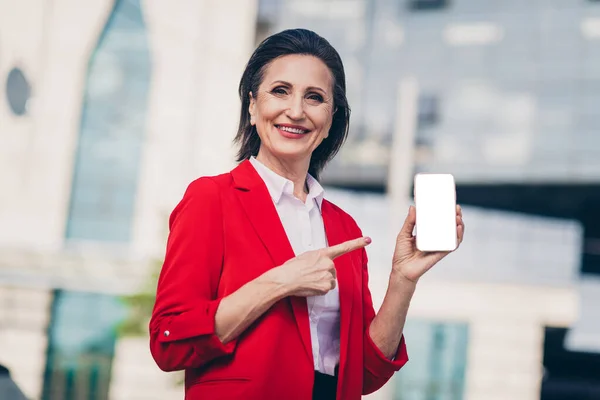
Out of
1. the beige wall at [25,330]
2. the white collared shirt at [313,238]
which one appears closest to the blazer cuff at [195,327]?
the white collared shirt at [313,238]

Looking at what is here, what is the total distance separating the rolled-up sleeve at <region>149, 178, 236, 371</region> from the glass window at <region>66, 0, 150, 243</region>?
23.9 m

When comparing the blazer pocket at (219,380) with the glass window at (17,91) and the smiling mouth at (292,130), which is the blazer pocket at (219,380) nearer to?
the smiling mouth at (292,130)

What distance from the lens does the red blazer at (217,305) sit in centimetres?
169

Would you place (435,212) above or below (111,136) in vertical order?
below

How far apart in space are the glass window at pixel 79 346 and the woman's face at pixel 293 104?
77.6ft

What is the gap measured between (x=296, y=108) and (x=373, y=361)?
66 centimetres

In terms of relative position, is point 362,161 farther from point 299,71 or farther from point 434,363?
point 299,71

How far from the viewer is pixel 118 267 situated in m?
24.8

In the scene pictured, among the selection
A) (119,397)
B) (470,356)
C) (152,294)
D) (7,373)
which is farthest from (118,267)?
(7,373)

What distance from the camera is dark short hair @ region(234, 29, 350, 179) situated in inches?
76.7

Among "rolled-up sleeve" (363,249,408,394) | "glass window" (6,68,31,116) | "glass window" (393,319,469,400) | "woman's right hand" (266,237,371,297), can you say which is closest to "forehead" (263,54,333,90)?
"woman's right hand" (266,237,371,297)

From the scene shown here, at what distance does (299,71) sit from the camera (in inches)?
75.5

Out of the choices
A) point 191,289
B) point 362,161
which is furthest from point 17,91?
point 191,289

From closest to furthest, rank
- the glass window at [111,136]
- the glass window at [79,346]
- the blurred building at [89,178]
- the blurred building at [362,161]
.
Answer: the blurred building at [89,178]
the blurred building at [362,161]
the glass window at [79,346]
the glass window at [111,136]
